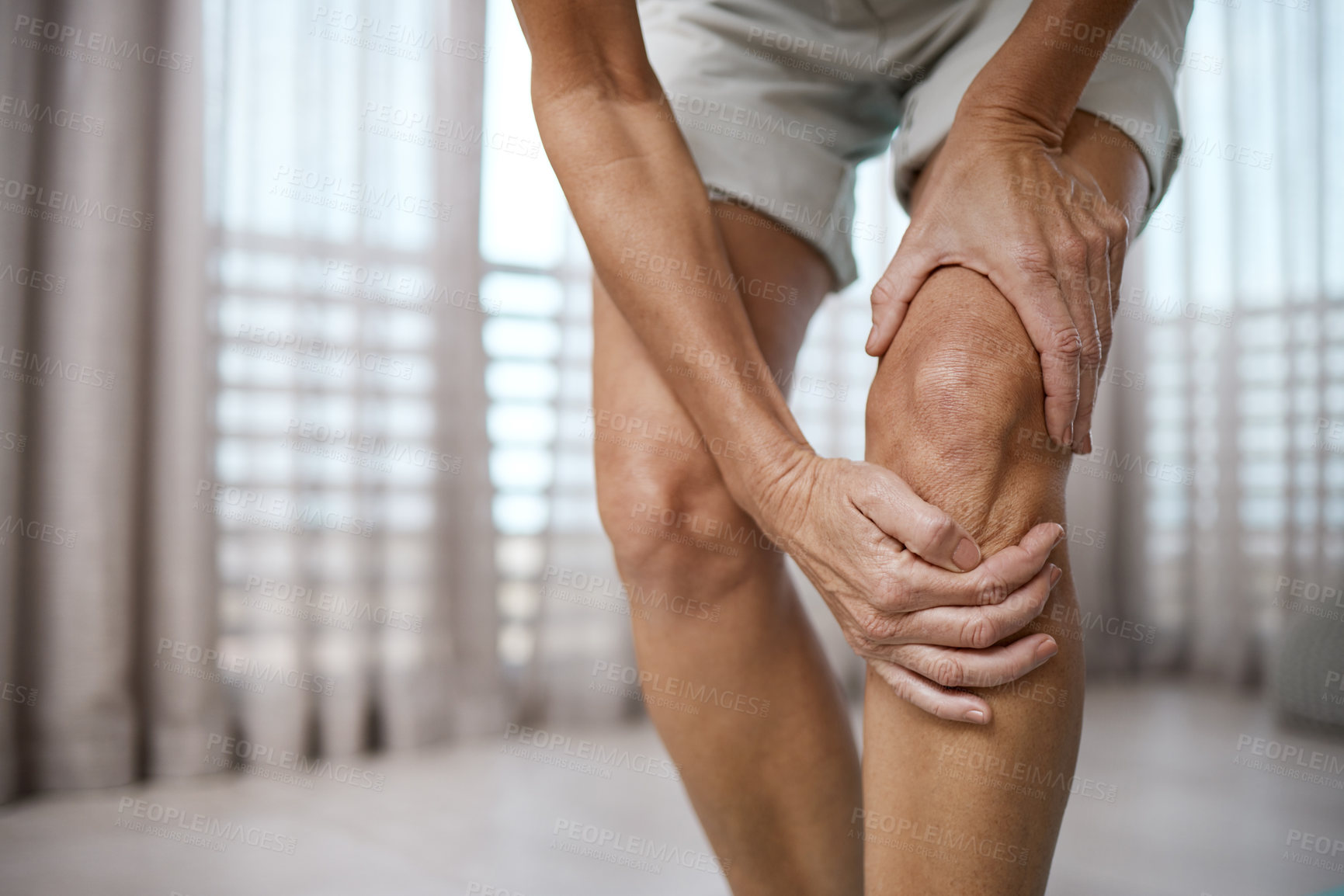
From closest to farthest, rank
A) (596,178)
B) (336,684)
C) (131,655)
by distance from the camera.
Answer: (596,178), (131,655), (336,684)

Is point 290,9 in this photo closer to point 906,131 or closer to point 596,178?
point 596,178

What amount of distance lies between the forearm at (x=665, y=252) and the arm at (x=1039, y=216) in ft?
0.35

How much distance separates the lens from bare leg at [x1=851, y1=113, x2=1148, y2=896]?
563mm

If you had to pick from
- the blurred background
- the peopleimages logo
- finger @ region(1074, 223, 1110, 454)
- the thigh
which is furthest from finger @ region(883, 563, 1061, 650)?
the peopleimages logo

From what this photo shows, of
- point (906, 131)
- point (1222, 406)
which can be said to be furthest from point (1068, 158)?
point (1222, 406)

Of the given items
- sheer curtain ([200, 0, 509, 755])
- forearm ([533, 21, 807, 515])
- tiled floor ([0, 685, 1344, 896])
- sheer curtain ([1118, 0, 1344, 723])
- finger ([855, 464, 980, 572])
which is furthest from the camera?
sheer curtain ([1118, 0, 1344, 723])

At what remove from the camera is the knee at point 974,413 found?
1.91ft

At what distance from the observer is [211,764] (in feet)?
5.85

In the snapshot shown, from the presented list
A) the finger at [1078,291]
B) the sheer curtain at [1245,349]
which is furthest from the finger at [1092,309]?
the sheer curtain at [1245,349]

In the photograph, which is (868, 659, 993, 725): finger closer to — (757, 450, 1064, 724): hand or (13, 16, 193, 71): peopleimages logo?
(757, 450, 1064, 724): hand

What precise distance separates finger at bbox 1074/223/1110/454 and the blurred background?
88 cm

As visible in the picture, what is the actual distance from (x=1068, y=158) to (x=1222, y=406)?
2490mm

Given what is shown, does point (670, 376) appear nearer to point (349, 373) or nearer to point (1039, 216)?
point (1039, 216)

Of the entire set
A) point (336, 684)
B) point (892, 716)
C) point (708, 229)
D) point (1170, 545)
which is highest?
point (708, 229)
